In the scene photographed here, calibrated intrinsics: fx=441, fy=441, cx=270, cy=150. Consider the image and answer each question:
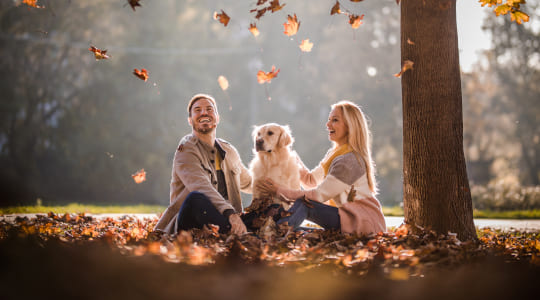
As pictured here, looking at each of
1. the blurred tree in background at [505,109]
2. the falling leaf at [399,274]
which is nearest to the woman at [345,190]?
the falling leaf at [399,274]

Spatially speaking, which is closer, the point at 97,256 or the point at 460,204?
the point at 97,256

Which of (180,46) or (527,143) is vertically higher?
(180,46)

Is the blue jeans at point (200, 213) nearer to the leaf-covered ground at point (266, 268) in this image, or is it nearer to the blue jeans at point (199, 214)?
the blue jeans at point (199, 214)

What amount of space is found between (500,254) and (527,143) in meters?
21.0

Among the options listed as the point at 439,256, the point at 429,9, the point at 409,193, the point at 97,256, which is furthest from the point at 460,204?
the point at 97,256

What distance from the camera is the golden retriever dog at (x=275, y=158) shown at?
4.87 meters

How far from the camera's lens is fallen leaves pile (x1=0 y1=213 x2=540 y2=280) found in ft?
9.46

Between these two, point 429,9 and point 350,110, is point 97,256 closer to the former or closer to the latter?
point 350,110

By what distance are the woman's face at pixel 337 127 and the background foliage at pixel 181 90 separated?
526 inches

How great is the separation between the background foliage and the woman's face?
1335 centimetres

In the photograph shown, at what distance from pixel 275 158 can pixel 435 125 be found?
1713mm

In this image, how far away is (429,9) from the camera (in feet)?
14.1

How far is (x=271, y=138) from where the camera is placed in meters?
4.89

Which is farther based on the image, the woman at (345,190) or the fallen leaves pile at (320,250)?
the woman at (345,190)
